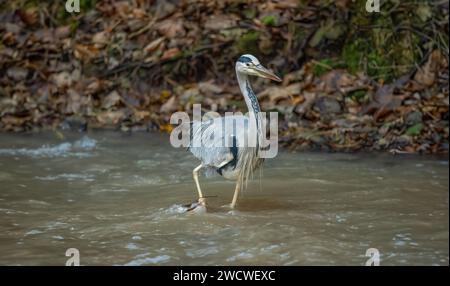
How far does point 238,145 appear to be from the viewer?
250 inches

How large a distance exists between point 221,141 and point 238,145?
0.53ft

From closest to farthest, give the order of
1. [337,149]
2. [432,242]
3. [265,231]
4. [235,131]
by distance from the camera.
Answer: [432,242]
[265,231]
[235,131]
[337,149]

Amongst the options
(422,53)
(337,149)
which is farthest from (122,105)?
(422,53)

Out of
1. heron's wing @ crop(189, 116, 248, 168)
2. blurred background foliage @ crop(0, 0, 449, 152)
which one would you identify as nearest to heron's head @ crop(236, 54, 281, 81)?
heron's wing @ crop(189, 116, 248, 168)

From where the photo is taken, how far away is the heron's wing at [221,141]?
6363 millimetres

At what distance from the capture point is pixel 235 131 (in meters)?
6.37

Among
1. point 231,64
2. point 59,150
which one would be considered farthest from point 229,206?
point 231,64

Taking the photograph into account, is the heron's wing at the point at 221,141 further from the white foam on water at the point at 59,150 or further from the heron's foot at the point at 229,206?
the white foam on water at the point at 59,150

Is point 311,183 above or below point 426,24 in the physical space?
below

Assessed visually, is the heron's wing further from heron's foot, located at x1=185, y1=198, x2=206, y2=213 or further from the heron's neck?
heron's foot, located at x1=185, y1=198, x2=206, y2=213

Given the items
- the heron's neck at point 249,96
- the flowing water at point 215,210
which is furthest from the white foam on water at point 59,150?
the heron's neck at point 249,96

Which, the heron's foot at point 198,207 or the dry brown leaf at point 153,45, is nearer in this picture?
the heron's foot at point 198,207
